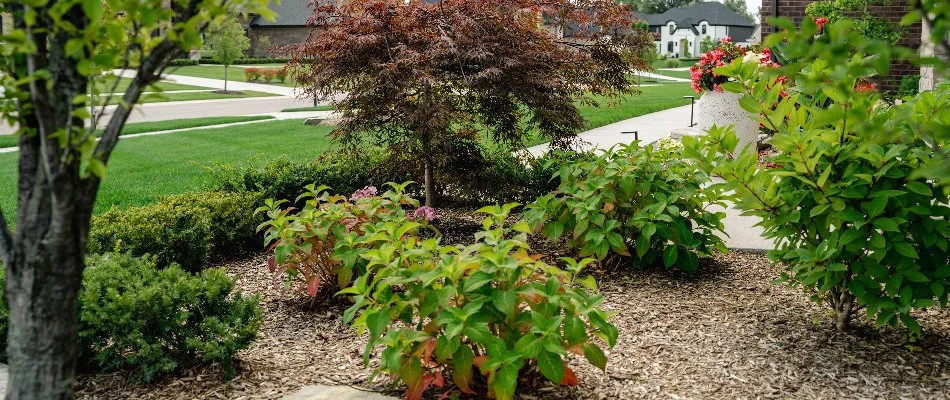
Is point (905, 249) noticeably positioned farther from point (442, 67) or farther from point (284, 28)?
point (284, 28)

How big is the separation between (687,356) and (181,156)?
9.30m

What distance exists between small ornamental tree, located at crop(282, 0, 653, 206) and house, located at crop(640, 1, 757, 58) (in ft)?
300

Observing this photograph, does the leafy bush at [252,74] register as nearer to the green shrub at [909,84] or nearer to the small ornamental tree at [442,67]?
the green shrub at [909,84]

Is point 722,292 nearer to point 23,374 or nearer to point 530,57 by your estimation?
point 530,57

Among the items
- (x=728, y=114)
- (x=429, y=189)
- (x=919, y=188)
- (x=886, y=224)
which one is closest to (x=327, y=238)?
(x=429, y=189)

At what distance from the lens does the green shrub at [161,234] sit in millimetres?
5074

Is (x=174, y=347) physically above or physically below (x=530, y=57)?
below

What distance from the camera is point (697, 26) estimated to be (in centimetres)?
9775

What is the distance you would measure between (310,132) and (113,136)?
1318 centimetres

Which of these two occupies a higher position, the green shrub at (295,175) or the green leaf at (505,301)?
the green shrub at (295,175)

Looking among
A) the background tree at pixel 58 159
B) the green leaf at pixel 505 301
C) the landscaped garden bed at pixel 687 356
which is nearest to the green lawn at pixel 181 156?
the landscaped garden bed at pixel 687 356

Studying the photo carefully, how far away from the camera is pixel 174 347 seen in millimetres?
3721

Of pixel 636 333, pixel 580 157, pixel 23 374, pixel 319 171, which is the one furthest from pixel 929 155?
pixel 319 171

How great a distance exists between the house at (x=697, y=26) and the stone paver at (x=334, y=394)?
9465 centimetres
